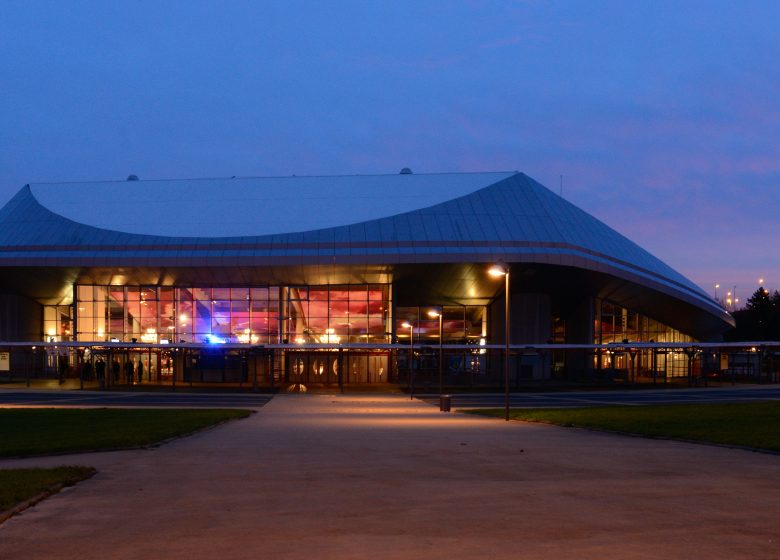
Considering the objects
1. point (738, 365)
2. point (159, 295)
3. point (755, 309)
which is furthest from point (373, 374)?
point (755, 309)

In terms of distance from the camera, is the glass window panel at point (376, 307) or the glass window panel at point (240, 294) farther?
the glass window panel at point (240, 294)

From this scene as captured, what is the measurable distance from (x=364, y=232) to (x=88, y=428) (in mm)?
43134

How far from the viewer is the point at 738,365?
76.4 metres

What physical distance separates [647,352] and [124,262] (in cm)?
4217

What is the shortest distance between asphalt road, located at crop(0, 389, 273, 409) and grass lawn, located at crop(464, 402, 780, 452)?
14.9 metres

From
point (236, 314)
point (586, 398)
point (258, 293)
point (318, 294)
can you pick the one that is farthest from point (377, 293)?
point (586, 398)

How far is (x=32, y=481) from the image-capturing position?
1229 cm

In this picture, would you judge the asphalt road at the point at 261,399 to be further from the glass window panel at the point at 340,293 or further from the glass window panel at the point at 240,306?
the glass window panel at the point at 340,293

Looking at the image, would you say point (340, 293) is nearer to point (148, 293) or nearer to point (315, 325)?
point (315, 325)

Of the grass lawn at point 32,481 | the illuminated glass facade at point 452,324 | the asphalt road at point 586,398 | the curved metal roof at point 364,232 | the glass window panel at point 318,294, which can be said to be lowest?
the asphalt road at point 586,398

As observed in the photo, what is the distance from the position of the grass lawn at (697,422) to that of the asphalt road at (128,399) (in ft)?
48.9

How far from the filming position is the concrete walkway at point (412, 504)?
8.32 m

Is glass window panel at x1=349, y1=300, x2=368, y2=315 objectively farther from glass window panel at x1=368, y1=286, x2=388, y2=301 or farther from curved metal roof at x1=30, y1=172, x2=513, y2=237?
curved metal roof at x1=30, y1=172, x2=513, y2=237

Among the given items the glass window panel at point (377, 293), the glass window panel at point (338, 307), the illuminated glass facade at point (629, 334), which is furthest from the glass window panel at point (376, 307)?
the illuminated glass facade at point (629, 334)
